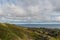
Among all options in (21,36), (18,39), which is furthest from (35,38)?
(18,39)

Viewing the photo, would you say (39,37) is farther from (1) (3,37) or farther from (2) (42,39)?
(1) (3,37)

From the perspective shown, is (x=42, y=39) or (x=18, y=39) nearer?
(x=18, y=39)

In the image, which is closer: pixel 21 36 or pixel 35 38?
pixel 21 36

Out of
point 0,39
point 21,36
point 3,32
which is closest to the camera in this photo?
point 0,39

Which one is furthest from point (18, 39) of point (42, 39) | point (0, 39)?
point (42, 39)

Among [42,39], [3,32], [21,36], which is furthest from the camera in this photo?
[42,39]

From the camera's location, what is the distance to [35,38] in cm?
5206

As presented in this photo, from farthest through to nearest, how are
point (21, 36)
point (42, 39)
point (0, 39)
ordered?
point (42, 39) < point (21, 36) < point (0, 39)

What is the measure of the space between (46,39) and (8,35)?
11662 millimetres

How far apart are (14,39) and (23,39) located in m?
3.89

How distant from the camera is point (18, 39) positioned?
4047 cm

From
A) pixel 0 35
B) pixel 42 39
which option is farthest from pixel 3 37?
pixel 42 39

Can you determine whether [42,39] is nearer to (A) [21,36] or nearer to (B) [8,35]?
(A) [21,36]

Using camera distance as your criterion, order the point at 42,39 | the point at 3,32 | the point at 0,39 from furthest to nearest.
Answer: the point at 42,39 < the point at 3,32 < the point at 0,39
